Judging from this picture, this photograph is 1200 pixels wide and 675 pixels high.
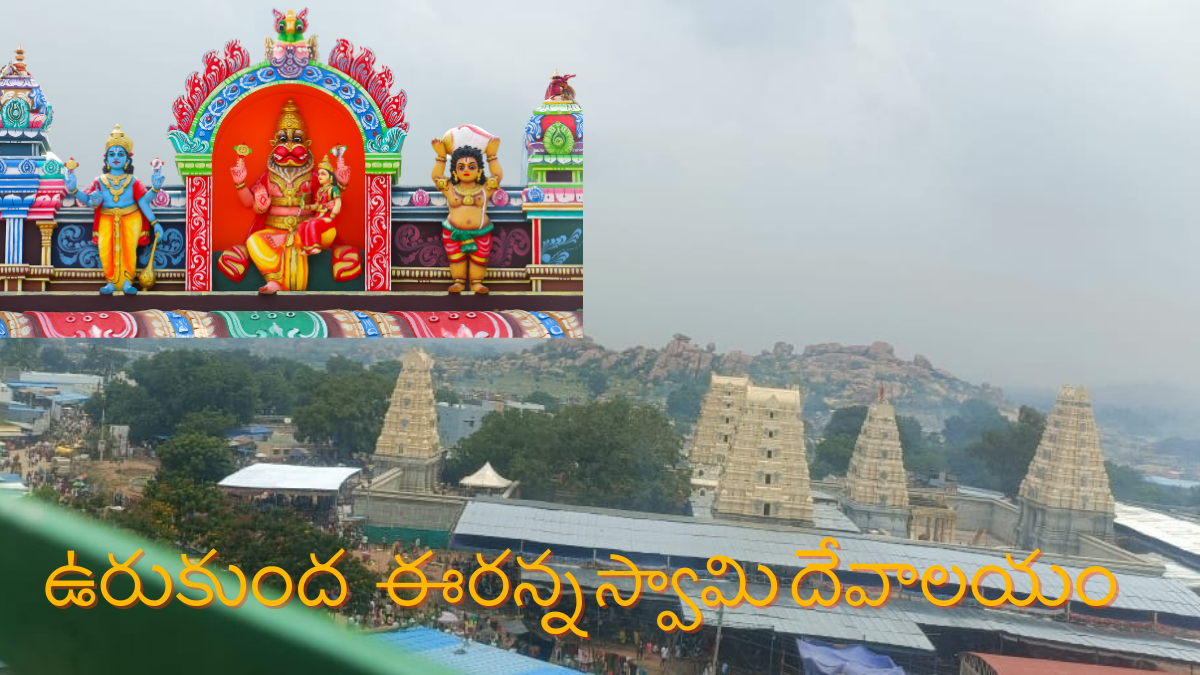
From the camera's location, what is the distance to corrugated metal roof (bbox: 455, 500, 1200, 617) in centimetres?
635

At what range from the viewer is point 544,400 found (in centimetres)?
845

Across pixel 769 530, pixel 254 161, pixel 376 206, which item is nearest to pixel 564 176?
pixel 376 206

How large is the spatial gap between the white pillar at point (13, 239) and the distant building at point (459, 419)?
15.6 ft

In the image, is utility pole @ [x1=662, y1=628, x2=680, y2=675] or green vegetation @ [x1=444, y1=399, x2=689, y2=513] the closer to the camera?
utility pole @ [x1=662, y1=628, x2=680, y2=675]

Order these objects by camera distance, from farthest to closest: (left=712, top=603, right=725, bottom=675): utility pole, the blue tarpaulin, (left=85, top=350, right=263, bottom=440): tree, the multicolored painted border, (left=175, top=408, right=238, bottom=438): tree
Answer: the multicolored painted border
(left=85, top=350, right=263, bottom=440): tree
(left=175, top=408, right=238, bottom=438): tree
(left=712, top=603, right=725, bottom=675): utility pole
the blue tarpaulin

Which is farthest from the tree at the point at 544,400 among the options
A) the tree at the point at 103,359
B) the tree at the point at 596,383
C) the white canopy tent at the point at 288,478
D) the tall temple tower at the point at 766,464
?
the tree at the point at 103,359

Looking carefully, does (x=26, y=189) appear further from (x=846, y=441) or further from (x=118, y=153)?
(x=846, y=441)

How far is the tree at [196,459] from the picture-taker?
911 centimetres

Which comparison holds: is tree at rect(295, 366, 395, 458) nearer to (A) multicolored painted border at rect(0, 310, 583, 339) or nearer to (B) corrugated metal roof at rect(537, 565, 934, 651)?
(A) multicolored painted border at rect(0, 310, 583, 339)

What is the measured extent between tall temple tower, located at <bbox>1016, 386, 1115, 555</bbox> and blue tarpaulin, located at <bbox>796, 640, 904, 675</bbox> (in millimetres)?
1316

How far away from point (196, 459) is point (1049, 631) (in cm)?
698

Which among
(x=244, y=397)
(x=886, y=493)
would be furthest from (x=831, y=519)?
(x=244, y=397)

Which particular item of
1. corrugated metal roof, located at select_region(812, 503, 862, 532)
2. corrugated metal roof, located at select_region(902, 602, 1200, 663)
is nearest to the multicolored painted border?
corrugated metal roof, located at select_region(812, 503, 862, 532)

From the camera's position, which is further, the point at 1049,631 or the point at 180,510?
the point at 180,510
